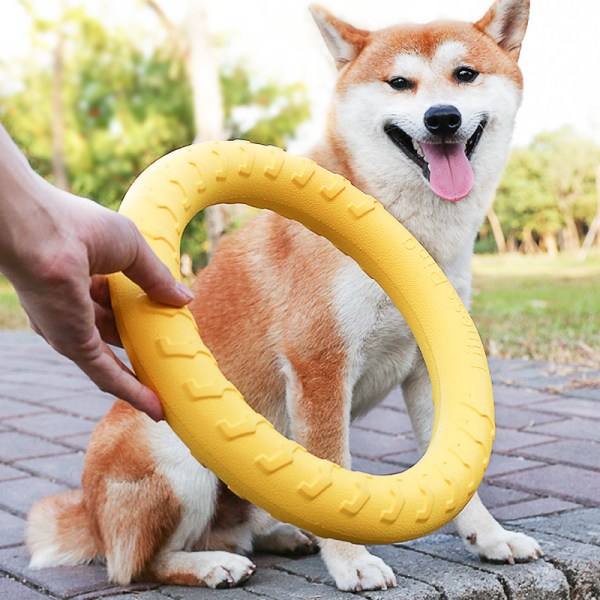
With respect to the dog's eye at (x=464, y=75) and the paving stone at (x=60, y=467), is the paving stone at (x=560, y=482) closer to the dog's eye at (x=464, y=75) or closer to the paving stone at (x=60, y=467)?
the dog's eye at (x=464, y=75)

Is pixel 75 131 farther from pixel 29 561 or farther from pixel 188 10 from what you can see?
pixel 29 561

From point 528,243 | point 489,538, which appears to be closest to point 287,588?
point 489,538

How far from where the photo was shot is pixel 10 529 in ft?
9.43

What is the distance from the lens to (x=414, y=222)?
2727 mm

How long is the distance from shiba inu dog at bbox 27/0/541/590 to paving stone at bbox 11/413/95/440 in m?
1.49

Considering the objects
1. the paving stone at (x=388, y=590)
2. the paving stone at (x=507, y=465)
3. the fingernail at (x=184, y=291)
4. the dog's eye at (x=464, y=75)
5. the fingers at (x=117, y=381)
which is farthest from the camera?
the paving stone at (x=507, y=465)

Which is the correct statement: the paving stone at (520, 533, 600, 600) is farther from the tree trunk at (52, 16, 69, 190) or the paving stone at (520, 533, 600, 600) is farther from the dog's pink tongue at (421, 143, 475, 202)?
the tree trunk at (52, 16, 69, 190)

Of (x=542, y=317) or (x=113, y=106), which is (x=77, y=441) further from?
(x=113, y=106)

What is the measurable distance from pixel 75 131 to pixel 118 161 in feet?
8.69

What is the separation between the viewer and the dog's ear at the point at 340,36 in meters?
2.88

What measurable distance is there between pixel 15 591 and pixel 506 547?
1.28 m

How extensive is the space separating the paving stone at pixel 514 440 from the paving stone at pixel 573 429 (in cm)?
8

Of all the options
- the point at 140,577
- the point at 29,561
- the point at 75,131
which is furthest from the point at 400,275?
the point at 75,131

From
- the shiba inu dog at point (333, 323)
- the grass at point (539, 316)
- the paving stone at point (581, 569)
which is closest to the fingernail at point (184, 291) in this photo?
the shiba inu dog at point (333, 323)
